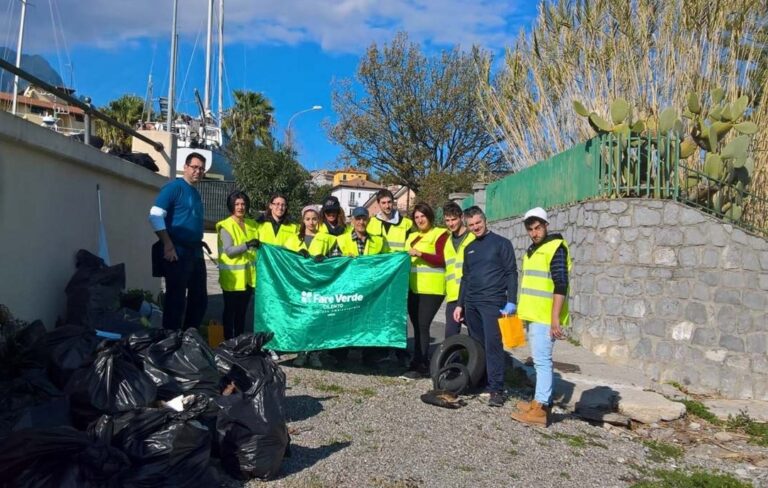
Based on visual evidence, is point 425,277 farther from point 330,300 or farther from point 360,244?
point 330,300

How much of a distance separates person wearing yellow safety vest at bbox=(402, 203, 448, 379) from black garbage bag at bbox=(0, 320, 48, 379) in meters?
4.03

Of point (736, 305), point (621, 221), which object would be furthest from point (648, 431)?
point (621, 221)

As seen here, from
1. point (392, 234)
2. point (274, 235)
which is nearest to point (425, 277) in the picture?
point (392, 234)

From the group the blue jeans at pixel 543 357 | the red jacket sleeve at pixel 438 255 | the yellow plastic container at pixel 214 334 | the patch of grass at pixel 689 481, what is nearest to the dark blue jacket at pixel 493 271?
the blue jeans at pixel 543 357

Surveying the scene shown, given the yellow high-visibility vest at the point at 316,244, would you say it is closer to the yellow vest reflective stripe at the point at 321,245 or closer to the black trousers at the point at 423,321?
the yellow vest reflective stripe at the point at 321,245

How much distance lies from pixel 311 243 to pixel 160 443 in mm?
4154

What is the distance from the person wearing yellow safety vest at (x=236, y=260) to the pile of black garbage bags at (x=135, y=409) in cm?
262

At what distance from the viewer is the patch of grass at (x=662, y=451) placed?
612 cm

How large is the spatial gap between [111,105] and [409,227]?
35.8m

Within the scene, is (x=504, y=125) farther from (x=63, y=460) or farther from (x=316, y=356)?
(x=63, y=460)

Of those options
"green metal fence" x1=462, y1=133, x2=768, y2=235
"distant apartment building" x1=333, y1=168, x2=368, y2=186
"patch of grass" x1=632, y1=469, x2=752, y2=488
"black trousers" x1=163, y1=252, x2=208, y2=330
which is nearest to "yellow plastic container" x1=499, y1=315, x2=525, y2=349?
"patch of grass" x1=632, y1=469, x2=752, y2=488

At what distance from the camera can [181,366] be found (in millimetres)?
4703

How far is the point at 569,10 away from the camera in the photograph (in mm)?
14227

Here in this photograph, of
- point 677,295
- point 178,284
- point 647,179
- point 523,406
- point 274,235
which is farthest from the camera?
point 647,179
